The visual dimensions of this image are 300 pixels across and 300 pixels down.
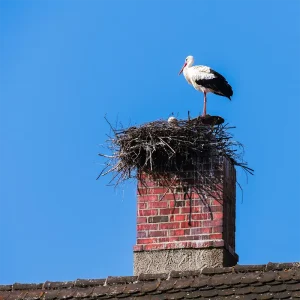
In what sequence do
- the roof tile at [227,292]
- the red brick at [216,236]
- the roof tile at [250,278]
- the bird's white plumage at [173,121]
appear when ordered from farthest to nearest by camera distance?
the bird's white plumage at [173,121] < the red brick at [216,236] < the roof tile at [250,278] < the roof tile at [227,292]

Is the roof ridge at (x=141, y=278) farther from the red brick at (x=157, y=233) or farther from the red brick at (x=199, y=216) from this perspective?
the red brick at (x=199, y=216)

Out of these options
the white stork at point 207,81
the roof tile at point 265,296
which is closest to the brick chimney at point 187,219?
the roof tile at point 265,296

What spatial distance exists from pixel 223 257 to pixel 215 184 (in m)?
0.86

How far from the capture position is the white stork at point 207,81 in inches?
639

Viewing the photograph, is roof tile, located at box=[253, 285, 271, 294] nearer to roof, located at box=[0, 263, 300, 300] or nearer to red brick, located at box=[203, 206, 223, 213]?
roof, located at box=[0, 263, 300, 300]

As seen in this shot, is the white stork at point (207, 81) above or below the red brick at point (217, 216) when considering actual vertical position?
above

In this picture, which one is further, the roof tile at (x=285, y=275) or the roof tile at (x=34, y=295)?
the roof tile at (x=34, y=295)

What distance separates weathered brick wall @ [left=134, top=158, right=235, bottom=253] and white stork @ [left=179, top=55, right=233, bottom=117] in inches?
177

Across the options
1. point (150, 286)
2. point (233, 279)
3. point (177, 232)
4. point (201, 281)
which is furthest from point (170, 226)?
point (233, 279)

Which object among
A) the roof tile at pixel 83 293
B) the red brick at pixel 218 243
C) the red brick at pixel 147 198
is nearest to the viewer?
the roof tile at pixel 83 293

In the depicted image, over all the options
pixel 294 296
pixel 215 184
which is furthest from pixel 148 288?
pixel 215 184

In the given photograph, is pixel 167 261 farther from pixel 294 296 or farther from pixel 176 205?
pixel 294 296

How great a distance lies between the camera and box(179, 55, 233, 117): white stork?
53.2 feet

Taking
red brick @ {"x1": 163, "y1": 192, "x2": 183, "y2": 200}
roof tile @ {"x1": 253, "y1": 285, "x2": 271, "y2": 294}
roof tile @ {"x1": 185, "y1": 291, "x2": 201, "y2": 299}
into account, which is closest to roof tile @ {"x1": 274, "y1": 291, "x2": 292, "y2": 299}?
roof tile @ {"x1": 253, "y1": 285, "x2": 271, "y2": 294}
